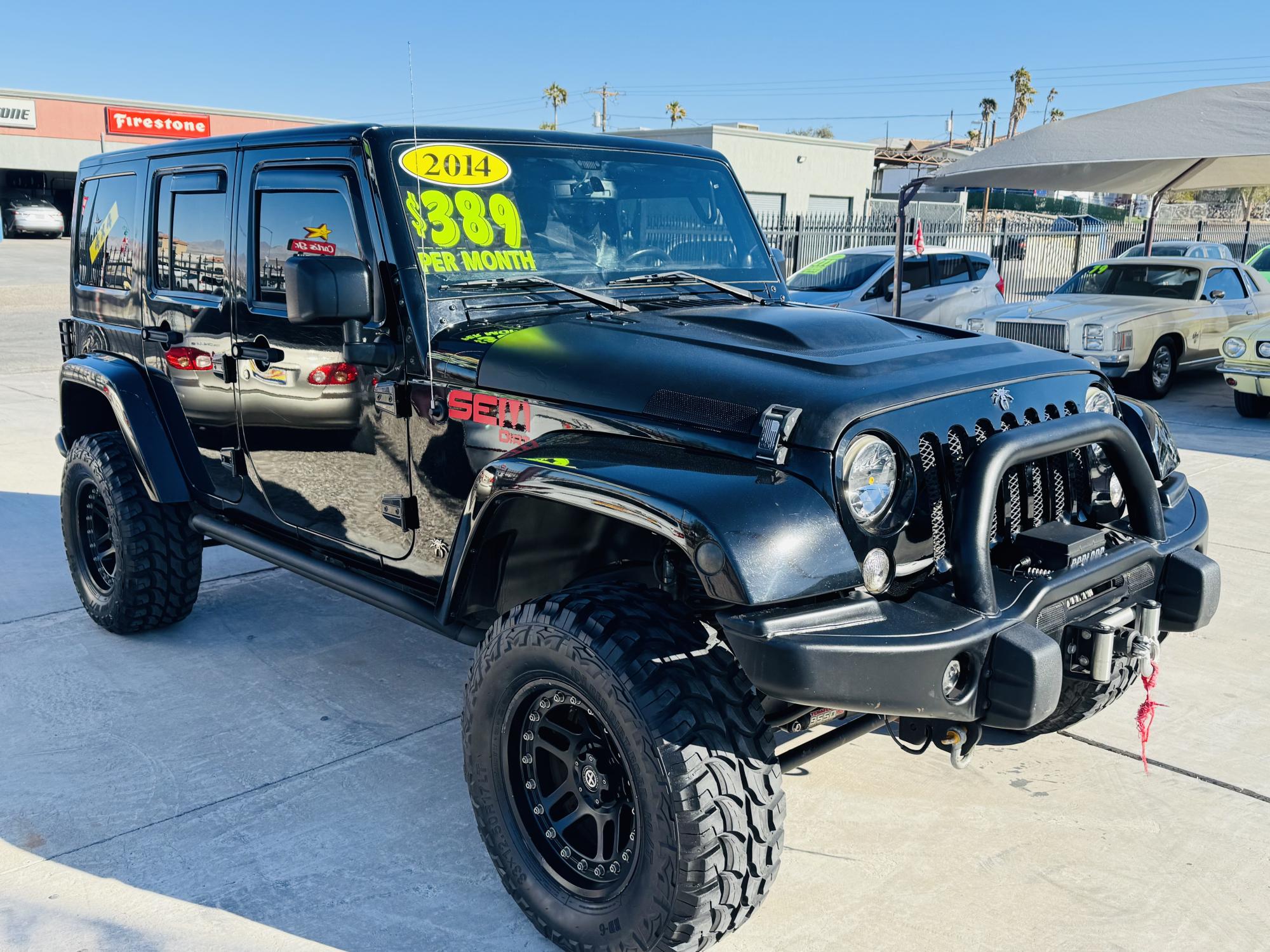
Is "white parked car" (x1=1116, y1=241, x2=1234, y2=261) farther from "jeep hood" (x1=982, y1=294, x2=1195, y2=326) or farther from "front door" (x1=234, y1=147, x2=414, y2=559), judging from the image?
"front door" (x1=234, y1=147, x2=414, y2=559)

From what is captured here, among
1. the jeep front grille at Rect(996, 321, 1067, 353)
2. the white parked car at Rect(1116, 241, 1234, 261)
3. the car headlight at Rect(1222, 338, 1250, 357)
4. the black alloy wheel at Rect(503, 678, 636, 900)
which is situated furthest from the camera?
the white parked car at Rect(1116, 241, 1234, 261)

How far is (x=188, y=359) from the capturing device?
13.6ft

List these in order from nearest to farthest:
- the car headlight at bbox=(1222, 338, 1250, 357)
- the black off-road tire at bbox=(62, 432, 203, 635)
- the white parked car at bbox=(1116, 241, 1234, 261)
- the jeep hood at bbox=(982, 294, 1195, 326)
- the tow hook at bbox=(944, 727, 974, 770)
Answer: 1. the tow hook at bbox=(944, 727, 974, 770)
2. the black off-road tire at bbox=(62, 432, 203, 635)
3. the car headlight at bbox=(1222, 338, 1250, 357)
4. the jeep hood at bbox=(982, 294, 1195, 326)
5. the white parked car at bbox=(1116, 241, 1234, 261)

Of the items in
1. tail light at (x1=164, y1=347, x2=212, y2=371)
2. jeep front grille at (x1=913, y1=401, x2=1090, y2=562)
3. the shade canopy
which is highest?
the shade canopy

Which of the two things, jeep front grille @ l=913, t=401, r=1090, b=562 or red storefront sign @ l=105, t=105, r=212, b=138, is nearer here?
jeep front grille @ l=913, t=401, r=1090, b=562

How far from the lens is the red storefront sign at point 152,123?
41.1 m

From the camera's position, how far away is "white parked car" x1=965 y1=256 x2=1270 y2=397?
10883mm

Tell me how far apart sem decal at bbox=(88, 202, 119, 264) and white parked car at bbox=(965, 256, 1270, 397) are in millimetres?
8536

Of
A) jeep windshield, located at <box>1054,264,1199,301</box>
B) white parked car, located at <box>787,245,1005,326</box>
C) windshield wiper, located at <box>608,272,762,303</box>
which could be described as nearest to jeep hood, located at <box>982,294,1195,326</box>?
jeep windshield, located at <box>1054,264,1199,301</box>

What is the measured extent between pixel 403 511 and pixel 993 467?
1.72m

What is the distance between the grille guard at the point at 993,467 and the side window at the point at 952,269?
11600 millimetres

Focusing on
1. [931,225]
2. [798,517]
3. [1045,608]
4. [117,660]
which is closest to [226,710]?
[117,660]

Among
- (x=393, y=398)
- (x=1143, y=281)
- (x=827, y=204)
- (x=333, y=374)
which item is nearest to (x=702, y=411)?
(x=393, y=398)

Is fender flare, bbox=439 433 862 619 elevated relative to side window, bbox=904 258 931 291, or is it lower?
lower
